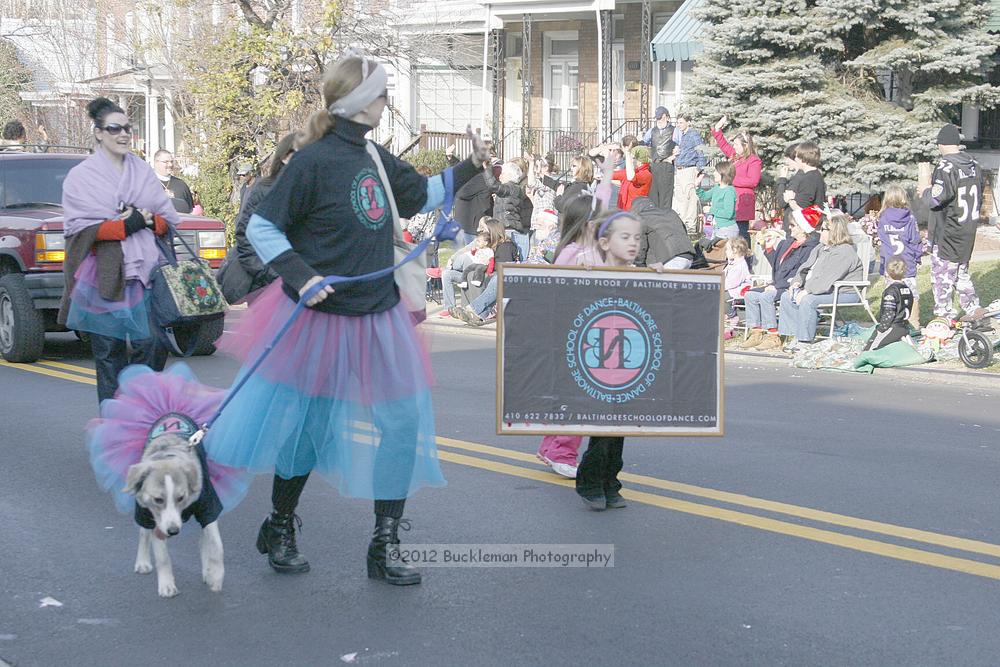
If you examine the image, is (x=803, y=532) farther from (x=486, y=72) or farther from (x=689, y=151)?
(x=486, y=72)

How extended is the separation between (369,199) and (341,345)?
24.4 inches

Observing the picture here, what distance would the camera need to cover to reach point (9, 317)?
1303cm

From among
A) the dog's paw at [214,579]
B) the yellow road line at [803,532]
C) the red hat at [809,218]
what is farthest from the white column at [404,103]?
the dog's paw at [214,579]

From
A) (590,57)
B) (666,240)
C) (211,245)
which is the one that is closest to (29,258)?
(211,245)

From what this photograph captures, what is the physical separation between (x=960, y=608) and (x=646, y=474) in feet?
9.29

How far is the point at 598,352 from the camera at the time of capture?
692 centimetres

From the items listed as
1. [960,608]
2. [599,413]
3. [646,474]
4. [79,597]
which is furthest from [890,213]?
[79,597]

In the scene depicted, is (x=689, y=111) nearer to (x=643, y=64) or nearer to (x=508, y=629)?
(x=643, y=64)

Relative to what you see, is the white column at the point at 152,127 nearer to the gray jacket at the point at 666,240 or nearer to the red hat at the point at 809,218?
the red hat at the point at 809,218

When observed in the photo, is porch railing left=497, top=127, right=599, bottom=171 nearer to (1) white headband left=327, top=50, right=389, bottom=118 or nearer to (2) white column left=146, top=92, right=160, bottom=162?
(2) white column left=146, top=92, right=160, bottom=162

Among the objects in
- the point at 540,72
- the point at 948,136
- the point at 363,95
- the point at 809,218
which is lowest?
the point at 809,218

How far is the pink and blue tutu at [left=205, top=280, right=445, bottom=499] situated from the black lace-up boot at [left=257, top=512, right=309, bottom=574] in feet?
0.96

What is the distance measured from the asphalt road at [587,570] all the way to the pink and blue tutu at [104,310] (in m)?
0.92

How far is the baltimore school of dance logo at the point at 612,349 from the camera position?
689 centimetres
